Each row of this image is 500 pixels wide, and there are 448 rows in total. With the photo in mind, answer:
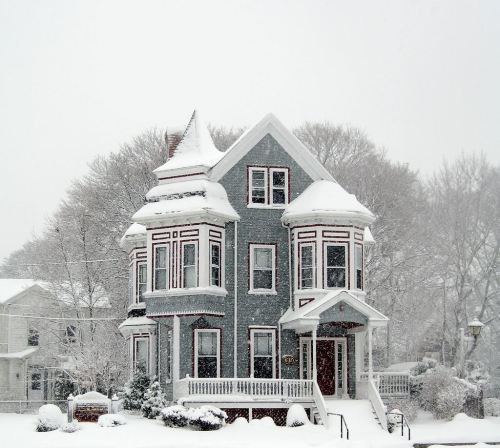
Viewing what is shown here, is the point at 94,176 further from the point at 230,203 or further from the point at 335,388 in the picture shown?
the point at 335,388

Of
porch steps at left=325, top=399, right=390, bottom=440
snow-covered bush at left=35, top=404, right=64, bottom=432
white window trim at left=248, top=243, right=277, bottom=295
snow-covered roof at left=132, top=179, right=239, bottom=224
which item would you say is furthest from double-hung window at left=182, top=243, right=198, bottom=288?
snow-covered bush at left=35, top=404, right=64, bottom=432

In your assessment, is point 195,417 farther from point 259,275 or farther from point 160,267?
point 259,275

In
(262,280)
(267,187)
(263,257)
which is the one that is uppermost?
(267,187)

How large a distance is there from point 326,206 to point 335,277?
2676 millimetres

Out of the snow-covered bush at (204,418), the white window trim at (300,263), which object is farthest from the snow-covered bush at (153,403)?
the white window trim at (300,263)

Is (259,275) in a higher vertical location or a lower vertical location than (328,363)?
higher

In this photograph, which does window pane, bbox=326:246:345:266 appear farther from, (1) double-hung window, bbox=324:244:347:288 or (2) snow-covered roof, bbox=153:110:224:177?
(2) snow-covered roof, bbox=153:110:224:177

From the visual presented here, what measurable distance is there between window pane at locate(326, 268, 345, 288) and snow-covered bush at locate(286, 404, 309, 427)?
5320 mm

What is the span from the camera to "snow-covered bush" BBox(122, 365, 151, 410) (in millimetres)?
35781

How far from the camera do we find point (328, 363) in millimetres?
35969

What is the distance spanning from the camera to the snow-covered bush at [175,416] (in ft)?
102

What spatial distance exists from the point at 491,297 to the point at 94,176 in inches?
887

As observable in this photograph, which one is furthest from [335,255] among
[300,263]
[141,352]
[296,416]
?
[141,352]

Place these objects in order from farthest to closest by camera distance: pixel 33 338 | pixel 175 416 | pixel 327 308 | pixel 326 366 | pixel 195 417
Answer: pixel 33 338 → pixel 326 366 → pixel 327 308 → pixel 175 416 → pixel 195 417
